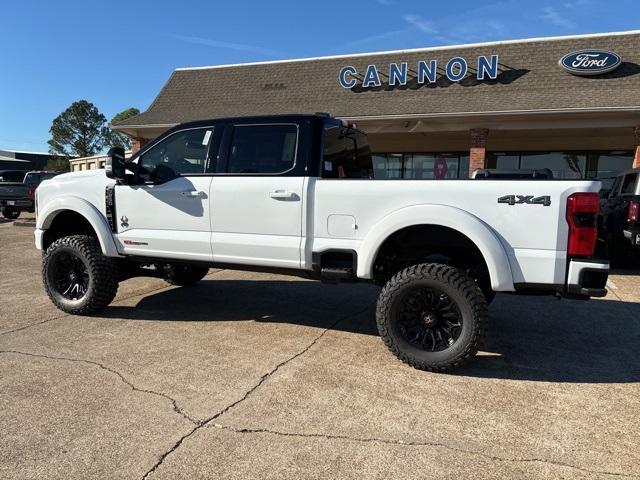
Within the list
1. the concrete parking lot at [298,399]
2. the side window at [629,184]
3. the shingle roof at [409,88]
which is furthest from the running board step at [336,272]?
the shingle roof at [409,88]

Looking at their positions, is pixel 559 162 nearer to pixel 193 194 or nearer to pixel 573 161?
pixel 573 161

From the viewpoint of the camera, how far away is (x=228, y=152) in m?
4.73

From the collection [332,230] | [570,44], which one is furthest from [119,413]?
[570,44]

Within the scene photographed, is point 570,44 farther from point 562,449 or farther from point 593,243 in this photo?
point 562,449

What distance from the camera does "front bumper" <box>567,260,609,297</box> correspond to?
3529mm

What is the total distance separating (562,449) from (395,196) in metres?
2.08

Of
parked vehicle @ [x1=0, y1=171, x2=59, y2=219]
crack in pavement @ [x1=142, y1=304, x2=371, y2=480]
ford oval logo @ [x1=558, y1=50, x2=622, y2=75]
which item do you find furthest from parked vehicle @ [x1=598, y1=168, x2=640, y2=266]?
parked vehicle @ [x1=0, y1=171, x2=59, y2=219]

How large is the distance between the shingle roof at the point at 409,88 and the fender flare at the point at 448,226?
9.48 metres

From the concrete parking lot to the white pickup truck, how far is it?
51 cm

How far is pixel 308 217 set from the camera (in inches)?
169

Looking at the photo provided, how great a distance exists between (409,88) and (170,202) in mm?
11445

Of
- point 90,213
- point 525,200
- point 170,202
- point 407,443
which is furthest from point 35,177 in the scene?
point 407,443

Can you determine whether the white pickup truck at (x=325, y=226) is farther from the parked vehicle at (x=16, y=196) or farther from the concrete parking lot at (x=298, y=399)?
the parked vehicle at (x=16, y=196)

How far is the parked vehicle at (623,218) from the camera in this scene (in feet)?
27.2
